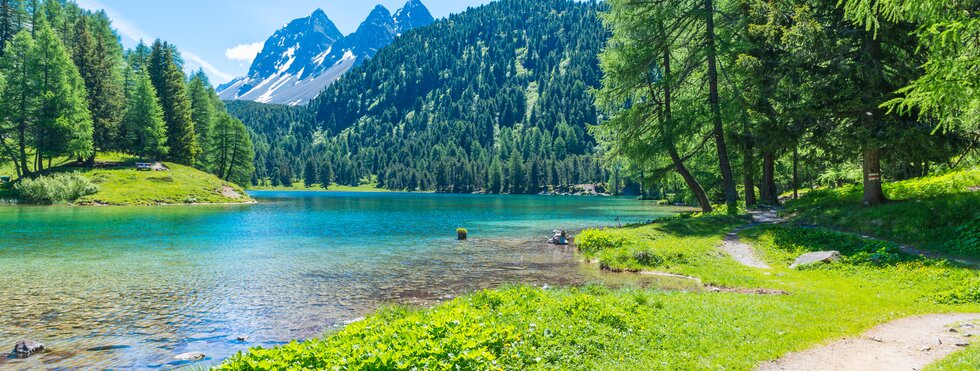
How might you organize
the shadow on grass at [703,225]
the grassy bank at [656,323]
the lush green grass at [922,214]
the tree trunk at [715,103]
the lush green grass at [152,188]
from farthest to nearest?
the lush green grass at [152,188], the tree trunk at [715,103], the shadow on grass at [703,225], the lush green grass at [922,214], the grassy bank at [656,323]

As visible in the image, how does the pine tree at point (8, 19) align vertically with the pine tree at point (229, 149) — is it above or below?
above

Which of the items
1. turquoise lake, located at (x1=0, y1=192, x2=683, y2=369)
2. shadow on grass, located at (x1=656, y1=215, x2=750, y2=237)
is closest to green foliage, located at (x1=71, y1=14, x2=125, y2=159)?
turquoise lake, located at (x1=0, y1=192, x2=683, y2=369)

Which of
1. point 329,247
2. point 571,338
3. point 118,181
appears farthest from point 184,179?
point 571,338

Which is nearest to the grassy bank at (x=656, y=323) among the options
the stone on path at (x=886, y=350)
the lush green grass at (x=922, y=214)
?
the stone on path at (x=886, y=350)

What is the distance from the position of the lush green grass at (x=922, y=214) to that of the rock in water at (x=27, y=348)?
29.2 m

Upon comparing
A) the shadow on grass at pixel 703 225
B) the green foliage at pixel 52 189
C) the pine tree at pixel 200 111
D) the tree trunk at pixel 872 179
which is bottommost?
the shadow on grass at pixel 703 225

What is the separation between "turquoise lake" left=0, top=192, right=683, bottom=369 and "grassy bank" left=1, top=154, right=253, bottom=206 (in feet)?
101

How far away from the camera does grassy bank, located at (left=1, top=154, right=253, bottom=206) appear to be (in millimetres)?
72938

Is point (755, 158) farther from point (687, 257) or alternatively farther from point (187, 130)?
point (187, 130)

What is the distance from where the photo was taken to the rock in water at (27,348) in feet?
41.0

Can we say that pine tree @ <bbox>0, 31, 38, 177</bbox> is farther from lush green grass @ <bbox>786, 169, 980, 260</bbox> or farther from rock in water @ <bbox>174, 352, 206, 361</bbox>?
lush green grass @ <bbox>786, 169, 980, 260</bbox>

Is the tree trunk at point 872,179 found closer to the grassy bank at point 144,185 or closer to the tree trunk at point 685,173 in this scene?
the tree trunk at point 685,173

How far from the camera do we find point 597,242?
101 ft

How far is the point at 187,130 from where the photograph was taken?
336 feet
